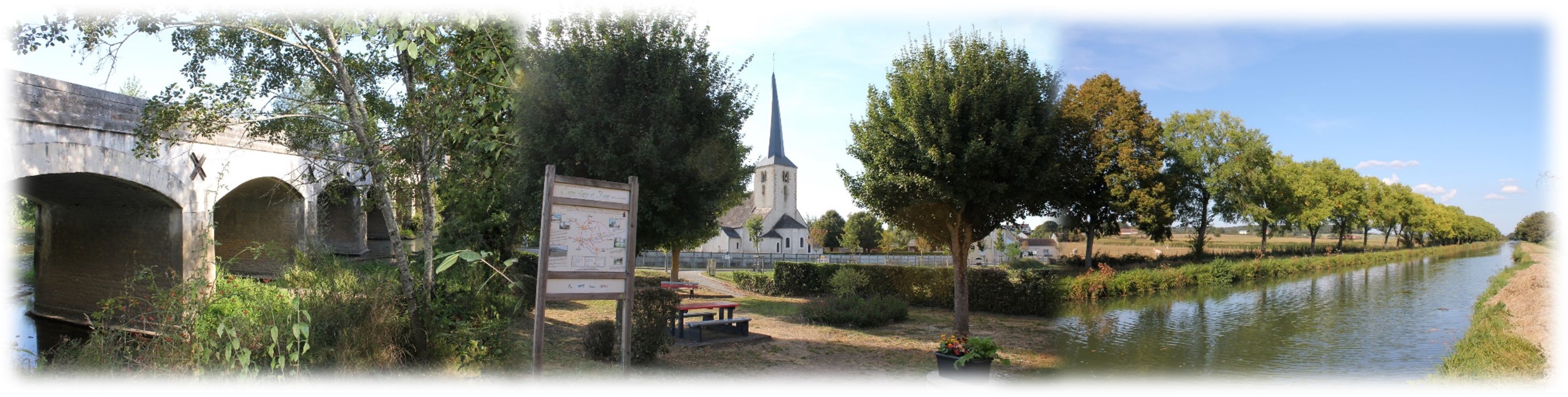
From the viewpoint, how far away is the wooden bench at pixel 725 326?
1015cm

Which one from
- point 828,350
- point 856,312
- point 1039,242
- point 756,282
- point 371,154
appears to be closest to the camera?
point 371,154

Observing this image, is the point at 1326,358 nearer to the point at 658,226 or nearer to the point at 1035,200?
the point at 1035,200

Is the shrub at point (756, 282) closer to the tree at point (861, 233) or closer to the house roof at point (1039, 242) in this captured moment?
the house roof at point (1039, 242)

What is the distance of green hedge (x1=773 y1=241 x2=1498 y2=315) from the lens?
15.1 m

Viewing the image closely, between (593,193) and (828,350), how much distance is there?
5.37 m

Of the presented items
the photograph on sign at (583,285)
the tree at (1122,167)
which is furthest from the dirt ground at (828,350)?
the tree at (1122,167)

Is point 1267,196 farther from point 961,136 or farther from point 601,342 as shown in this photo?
point 601,342

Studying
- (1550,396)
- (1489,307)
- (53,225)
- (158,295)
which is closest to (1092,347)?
(1550,396)

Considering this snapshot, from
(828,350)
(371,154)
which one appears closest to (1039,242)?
(828,350)

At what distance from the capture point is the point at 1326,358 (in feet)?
32.1

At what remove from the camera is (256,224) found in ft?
57.1

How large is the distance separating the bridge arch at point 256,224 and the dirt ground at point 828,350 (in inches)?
292

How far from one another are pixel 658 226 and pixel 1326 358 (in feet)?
29.2

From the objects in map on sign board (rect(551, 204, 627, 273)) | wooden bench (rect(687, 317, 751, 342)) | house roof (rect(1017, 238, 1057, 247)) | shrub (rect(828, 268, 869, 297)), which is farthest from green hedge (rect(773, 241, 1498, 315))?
house roof (rect(1017, 238, 1057, 247))
